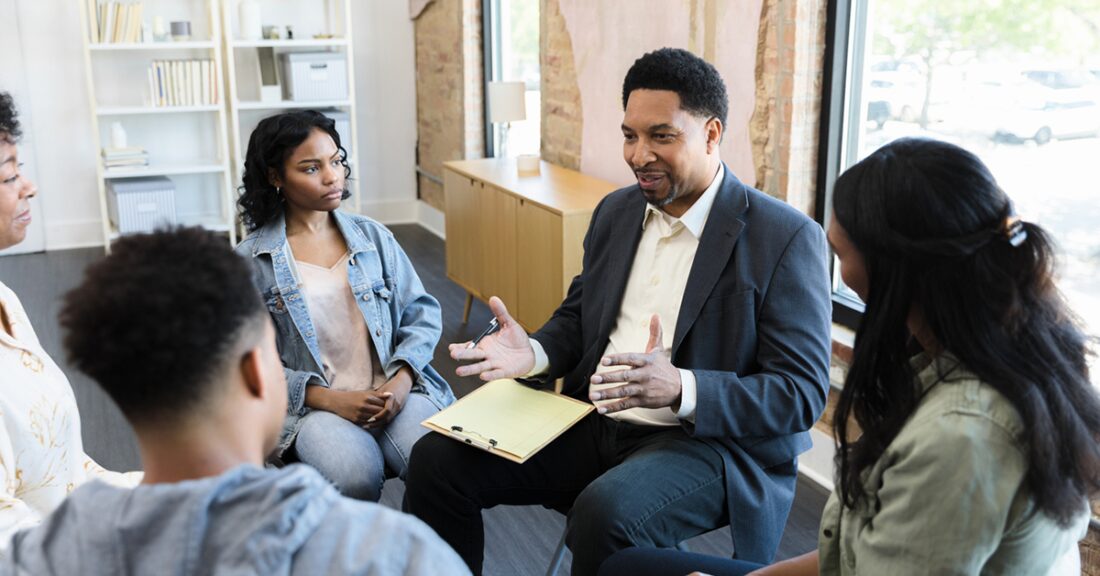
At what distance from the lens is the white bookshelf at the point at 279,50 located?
20.3 feet

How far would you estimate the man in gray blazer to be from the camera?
6.38ft

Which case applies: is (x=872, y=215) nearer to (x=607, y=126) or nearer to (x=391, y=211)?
(x=607, y=126)

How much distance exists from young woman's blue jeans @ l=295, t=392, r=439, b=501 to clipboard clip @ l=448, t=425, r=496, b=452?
9.3 inches

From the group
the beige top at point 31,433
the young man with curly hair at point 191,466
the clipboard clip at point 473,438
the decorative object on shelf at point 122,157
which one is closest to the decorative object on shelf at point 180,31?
the decorative object on shelf at point 122,157

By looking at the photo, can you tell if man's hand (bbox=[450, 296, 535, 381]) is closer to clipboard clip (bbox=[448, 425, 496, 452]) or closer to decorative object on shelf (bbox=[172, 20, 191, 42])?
clipboard clip (bbox=[448, 425, 496, 452])

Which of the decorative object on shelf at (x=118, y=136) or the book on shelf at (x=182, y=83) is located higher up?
the book on shelf at (x=182, y=83)

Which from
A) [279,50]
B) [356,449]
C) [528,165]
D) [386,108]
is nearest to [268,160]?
[356,449]

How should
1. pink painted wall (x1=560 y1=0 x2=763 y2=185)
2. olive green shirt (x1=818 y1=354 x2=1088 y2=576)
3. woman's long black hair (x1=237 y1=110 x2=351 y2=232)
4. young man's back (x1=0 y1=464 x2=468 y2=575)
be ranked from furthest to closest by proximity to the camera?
1. pink painted wall (x1=560 y1=0 x2=763 y2=185)
2. woman's long black hair (x1=237 y1=110 x2=351 y2=232)
3. olive green shirt (x1=818 y1=354 x2=1088 y2=576)
4. young man's back (x1=0 y1=464 x2=468 y2=575)

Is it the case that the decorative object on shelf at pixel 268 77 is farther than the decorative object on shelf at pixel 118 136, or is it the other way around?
the decorative object on shelf at pixel 268 77

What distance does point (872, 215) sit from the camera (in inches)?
50.9

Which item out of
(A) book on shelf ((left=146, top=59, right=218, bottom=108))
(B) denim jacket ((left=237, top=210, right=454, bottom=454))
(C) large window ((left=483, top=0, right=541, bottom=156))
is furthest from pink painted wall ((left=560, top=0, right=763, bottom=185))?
(A) book on shelf ((left=146, top=59, right=218, bottom=108))

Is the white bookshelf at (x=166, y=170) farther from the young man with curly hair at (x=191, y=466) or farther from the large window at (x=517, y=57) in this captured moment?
the young man with curly hair at (x=191, y=466)

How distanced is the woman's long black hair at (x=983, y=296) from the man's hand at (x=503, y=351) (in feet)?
3.32

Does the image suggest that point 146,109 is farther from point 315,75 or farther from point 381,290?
point 381,290
